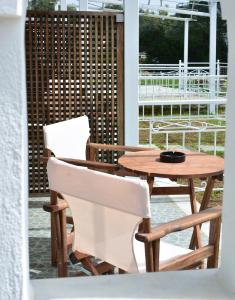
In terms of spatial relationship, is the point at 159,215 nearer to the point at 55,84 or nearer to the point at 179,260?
the point at 55,84

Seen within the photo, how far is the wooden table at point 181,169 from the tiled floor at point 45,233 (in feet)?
1.52

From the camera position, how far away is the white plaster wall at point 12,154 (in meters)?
1.21

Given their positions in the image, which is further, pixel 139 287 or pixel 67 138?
pixel 67 138

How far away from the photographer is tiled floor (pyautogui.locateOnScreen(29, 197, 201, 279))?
11.8 ft

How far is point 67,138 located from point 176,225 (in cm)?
194

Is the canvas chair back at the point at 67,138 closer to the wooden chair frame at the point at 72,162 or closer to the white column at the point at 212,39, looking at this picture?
the wooden chair frame at the point at 72,162

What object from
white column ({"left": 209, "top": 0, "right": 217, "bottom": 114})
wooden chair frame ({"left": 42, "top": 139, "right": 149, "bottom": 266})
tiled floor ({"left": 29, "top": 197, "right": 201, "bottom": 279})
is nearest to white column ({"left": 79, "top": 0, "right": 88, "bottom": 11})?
tiled floor ({"left": 29, "top": 197, "right": 201, "bottom": 279})

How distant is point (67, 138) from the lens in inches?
160

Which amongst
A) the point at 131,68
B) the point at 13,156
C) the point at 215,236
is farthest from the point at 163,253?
the point at 131,68

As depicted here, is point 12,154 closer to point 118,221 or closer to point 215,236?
point 118,221

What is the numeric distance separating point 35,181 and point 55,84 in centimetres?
106

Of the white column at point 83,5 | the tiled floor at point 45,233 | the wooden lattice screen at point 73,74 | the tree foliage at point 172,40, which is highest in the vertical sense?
the tree foliage at point 172,40

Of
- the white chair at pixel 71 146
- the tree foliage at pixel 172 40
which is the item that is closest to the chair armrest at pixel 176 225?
the white chair at pixel 71 146

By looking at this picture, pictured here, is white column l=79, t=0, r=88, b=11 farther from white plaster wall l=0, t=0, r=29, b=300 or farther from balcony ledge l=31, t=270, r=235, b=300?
white plaster wall l=0, t=0, r=29, b=300
